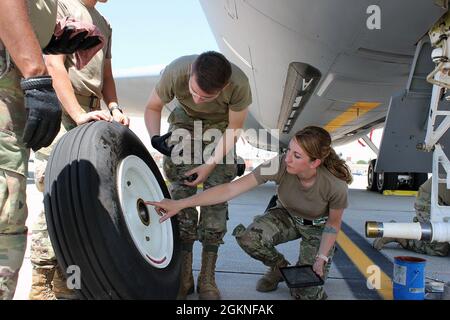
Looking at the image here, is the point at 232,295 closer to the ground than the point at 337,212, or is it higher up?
closer to the ground

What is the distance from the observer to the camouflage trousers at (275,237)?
2.74 m

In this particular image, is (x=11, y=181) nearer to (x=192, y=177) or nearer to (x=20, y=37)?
(x=20, y=37)

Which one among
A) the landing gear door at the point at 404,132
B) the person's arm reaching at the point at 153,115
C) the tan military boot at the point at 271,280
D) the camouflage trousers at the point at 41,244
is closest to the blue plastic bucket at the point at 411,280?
the tan military boot at the point at 271,280

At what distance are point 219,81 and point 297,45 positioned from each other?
185 centimetres

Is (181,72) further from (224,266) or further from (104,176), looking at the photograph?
(224,266)

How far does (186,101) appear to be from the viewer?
289cm

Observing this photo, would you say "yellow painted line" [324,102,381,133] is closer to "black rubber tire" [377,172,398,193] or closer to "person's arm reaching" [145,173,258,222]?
"person's arm reaching" [145,173,258,222]

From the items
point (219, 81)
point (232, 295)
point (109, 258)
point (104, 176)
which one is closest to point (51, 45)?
point (104, 176)

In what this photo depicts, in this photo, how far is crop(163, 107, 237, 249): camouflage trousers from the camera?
9.14ft

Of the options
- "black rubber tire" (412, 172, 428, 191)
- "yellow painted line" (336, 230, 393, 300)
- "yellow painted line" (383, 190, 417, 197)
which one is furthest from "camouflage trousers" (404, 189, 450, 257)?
"black rubber tire" (412, 172, 428, 191)

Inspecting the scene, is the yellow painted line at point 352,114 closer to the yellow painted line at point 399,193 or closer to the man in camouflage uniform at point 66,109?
the yellow painted line at point 399,193

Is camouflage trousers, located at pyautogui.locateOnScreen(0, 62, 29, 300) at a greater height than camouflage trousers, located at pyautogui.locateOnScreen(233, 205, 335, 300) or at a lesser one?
greater

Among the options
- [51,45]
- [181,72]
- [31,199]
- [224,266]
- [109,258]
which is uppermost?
[51,45]

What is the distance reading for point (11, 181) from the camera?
1543 millimetres
